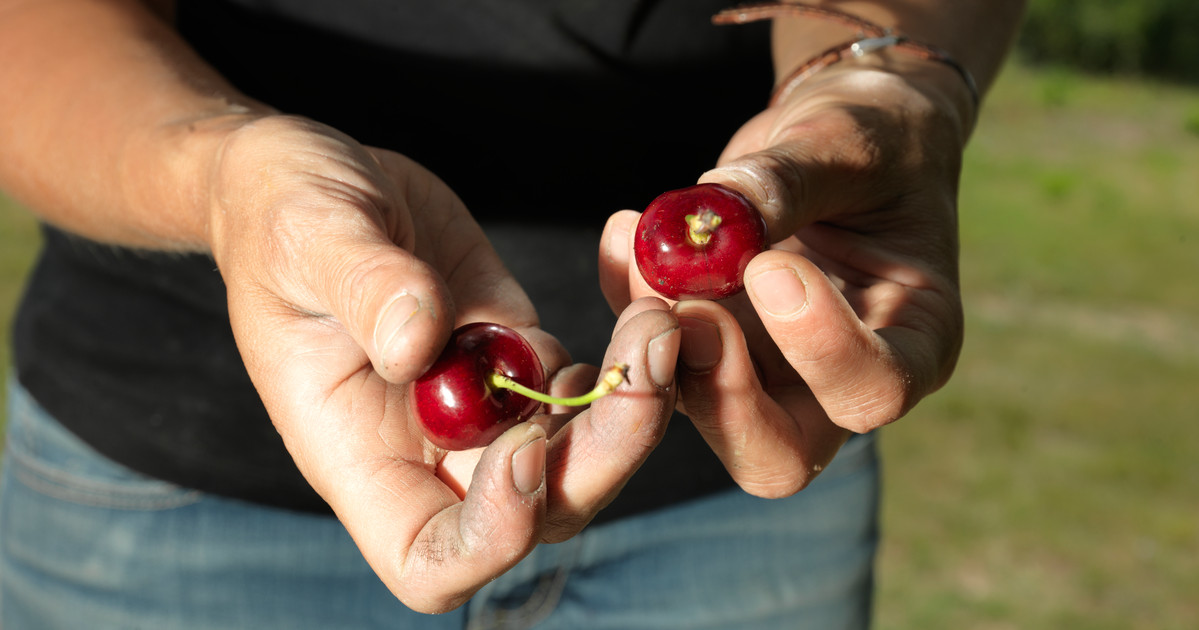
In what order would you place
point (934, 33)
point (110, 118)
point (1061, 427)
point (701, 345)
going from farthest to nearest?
point (1061, 427) < point (934, 33) < point (110, 118) < point (701, 345)

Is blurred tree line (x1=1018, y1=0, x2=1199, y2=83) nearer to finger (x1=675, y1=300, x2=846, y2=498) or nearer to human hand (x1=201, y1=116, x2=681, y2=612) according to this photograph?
finger (x1=675, y1=300, x2=846, y2=498)

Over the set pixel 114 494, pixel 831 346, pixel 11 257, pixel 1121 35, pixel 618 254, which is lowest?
pixel 1121 35

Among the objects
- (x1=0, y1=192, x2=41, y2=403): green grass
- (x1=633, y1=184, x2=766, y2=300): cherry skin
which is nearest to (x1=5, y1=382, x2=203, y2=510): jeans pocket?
(x1=633, y1=184, x2=766, y2=300): cherry skin

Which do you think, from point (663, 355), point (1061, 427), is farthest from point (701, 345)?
point (1061, 427)

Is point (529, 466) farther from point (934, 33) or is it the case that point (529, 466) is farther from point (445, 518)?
point (934, 33)

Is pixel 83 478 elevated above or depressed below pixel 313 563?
above

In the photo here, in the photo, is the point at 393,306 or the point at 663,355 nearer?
the point at 393,306
